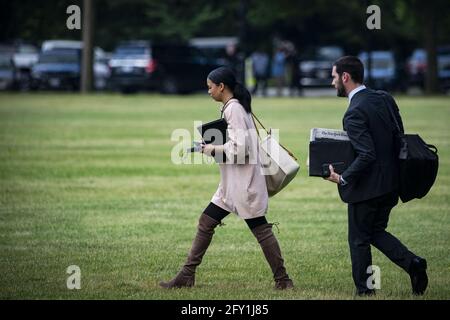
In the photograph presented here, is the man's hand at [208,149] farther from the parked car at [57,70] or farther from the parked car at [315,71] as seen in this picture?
the parked car at [315,71]

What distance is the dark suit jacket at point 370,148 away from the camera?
26.7 feet

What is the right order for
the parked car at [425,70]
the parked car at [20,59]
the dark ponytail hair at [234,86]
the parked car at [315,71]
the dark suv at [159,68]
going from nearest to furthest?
the dark ponytail hair at [234,86]
the dark suv at [159,68]
the parked car at [20,59]
the parked car at [425,70]
the parked car at [315,71]

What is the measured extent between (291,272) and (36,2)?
155ft

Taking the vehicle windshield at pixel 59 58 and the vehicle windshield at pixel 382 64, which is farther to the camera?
the vehicle windshield at pixel 382 64

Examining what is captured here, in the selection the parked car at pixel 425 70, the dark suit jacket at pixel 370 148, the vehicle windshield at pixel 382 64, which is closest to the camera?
the dark suit jacket at pixel 370 148

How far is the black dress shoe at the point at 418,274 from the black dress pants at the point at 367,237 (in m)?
0.05

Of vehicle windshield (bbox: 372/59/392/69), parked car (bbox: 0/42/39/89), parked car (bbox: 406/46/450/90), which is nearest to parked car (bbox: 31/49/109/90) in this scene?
parked car (bbox: 0/42/39/89)

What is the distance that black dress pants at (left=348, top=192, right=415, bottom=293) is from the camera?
831 cm

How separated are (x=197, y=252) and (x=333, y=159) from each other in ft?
4.51

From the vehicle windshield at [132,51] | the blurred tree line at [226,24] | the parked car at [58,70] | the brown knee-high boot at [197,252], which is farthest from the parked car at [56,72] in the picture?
the brown knee-high boot at [197,252]

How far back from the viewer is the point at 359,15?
195ft

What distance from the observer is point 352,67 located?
27.2ft
